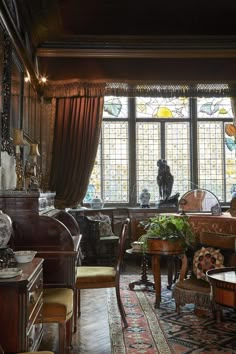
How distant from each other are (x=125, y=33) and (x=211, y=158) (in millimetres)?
2982

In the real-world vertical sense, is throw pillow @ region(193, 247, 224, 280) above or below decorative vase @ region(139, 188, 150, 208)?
below

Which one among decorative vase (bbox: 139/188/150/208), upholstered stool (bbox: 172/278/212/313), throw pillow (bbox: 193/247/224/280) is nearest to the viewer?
upholstered stool (bbox: 172/278/212/313)

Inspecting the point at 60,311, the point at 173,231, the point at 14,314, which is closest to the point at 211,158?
the point at 173,231

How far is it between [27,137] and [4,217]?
9.89 feet

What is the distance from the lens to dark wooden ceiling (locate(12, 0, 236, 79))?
6230 mm

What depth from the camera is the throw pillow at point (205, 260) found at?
179 inches

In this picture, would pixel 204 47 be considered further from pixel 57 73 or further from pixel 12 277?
pixel 12 277

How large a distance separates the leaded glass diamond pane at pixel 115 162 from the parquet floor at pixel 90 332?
10.4 ft

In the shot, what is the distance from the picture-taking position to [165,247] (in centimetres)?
489

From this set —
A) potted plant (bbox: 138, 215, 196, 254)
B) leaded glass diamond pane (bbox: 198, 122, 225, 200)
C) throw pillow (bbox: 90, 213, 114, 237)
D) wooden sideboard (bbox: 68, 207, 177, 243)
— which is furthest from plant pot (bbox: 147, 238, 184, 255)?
leaded glass diamond pane (bbox: 198, 122, 225, 200)

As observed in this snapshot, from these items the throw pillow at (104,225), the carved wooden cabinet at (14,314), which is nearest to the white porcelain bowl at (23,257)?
the carved wooden cabinet at (14,314)

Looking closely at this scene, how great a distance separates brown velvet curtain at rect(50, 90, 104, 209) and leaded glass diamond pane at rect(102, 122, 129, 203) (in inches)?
48.8

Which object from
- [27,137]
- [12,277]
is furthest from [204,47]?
[12,277]

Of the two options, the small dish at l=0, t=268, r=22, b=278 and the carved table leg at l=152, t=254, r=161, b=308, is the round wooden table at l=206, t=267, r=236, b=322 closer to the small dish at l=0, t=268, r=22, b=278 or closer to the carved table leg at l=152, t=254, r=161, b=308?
the small dish at l=0, t=268, r=22, b=278
